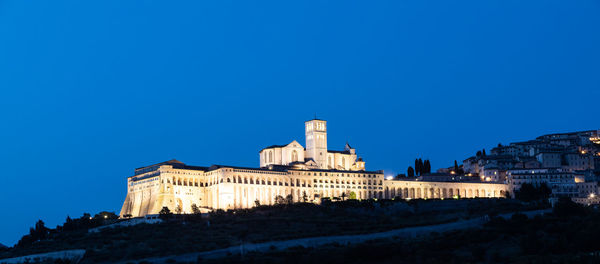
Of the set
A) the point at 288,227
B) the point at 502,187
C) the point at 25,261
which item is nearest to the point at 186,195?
the point at 288,227

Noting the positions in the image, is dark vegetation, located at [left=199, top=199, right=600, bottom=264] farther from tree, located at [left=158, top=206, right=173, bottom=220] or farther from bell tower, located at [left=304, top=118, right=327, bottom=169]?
bell tower, located at [left=304, top=118, right=327, bottom=169]

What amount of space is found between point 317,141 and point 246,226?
3678 cm

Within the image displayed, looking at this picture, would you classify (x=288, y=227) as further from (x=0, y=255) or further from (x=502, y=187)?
(x=502, y=187)

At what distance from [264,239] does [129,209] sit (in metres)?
35.8

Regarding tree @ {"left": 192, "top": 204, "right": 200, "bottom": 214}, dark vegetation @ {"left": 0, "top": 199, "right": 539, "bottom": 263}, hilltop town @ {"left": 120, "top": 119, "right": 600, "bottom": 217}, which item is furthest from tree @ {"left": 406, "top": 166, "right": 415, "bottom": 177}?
tree @ {"left": 192, "top": 204, "right": 200, "bottom": 214}

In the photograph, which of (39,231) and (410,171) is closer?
(39,231)

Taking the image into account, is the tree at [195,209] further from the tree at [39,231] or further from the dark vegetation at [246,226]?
the tree at [39,231]

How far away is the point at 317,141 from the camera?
111000 mm

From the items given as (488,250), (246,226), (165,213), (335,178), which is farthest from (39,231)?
(488,250)

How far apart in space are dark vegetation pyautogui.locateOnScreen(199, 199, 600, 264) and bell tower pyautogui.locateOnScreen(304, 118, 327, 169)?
50.1 metres

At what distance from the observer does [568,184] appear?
10188 cm

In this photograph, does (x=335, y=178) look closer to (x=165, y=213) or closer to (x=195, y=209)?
(x=195, y=209)

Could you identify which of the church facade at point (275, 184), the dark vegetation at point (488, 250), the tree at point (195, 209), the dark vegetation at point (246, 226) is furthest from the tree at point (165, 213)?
the dark vegetation at point (488, 250)

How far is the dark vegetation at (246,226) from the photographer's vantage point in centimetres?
6700
